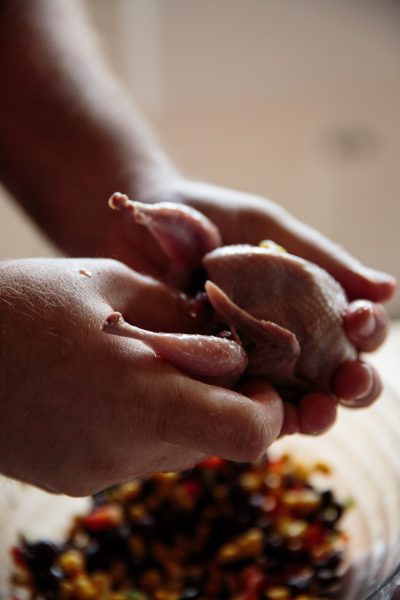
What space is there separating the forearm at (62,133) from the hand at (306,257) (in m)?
0.08

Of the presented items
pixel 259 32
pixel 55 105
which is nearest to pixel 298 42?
pixel 259 32

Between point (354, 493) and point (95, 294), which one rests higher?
point (95, 294)

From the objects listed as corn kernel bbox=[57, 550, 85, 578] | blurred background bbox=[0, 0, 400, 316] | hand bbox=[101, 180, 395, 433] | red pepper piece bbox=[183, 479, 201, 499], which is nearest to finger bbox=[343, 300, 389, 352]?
hand bbox=[101, 180, 395, 433]

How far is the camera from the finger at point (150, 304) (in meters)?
0.79

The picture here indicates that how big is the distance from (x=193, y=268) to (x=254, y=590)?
41 cm

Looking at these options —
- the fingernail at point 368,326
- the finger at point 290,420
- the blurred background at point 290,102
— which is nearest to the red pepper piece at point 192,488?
the finger at point 290,420

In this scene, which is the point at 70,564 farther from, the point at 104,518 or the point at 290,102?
the point at 290,102

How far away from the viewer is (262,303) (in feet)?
2.74

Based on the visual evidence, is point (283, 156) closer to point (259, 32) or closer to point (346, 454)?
point (259, 32)

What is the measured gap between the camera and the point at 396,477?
3.15ft

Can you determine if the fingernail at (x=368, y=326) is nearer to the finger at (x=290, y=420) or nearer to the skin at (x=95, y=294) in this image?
the skin at (x=95, y=294)

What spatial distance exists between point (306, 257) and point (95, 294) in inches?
13.2

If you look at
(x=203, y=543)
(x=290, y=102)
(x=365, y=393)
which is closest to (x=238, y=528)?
(x=203, y=543)

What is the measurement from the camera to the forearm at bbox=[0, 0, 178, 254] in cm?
113
